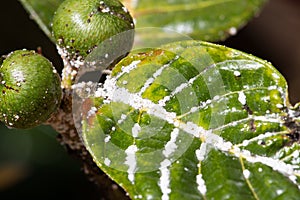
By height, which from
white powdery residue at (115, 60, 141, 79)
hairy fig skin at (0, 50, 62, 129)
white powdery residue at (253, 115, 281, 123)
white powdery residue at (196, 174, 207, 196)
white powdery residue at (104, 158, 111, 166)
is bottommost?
white powdery residue at (196, 174, 207, 196)

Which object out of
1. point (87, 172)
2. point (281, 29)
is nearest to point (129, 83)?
point (87, 172)

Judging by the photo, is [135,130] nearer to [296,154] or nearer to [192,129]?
[192,129]

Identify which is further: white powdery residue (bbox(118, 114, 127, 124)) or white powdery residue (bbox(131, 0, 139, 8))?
white powdery residue (bbox(131, 0, 139, 8))

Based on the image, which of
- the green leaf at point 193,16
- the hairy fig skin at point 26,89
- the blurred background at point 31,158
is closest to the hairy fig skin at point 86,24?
the hairy fig skin at point 26,89

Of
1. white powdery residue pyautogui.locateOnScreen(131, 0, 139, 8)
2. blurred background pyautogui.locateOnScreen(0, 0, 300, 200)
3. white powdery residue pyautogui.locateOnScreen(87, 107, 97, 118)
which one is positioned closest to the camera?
white powdery residue pyautogui.locateOnScreen(87, 107, 97, 118)

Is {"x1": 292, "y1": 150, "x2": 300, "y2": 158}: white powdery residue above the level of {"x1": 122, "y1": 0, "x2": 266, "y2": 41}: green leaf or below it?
above

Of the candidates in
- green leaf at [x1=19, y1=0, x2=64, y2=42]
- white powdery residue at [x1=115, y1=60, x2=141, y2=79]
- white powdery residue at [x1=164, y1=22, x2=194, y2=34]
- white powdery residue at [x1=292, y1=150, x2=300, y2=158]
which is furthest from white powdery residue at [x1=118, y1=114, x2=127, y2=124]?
white powdery residue at [x1=164, y1=22, x2=194, y2=34]

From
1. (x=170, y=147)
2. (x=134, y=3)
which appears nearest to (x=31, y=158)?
(x=134, y=3)

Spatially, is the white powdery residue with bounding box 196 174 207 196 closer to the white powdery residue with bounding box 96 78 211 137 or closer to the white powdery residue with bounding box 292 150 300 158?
the white powdery residue with bounding box 96 78 211 137
